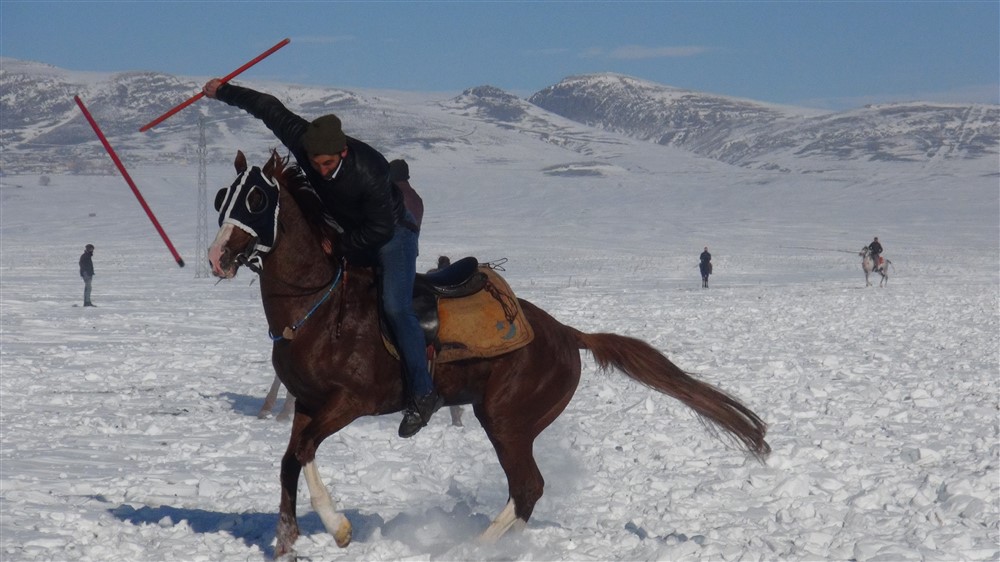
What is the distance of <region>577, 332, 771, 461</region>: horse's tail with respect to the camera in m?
7.14

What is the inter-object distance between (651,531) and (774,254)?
165 ft

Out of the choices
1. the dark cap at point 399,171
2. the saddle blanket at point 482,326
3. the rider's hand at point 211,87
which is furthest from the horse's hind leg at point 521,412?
the rider's hand at point 211,87

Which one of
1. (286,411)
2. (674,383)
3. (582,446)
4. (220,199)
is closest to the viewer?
(220,199)

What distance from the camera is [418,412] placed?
20.1ft

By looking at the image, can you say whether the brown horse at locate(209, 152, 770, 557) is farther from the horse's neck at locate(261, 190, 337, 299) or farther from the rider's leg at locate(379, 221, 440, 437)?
the rider's leg at locate(379, 221, 440, 437)

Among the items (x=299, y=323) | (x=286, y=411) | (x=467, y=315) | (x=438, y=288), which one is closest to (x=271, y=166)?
(x=299, y=323)

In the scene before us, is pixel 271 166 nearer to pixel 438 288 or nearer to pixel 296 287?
pixel 296 287

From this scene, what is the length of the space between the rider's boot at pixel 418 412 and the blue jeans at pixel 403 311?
0.05 meters

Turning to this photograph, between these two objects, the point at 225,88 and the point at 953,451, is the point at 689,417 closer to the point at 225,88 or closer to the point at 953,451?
the point at 953,451

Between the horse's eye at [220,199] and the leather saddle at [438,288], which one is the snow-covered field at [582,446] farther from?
the horse's eye at [220,199]

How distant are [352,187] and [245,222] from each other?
590mm

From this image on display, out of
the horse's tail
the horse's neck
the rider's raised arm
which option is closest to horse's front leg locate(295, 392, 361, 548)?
the horse's neck

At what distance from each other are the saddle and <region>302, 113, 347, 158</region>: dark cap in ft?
3.38

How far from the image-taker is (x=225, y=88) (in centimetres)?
613
